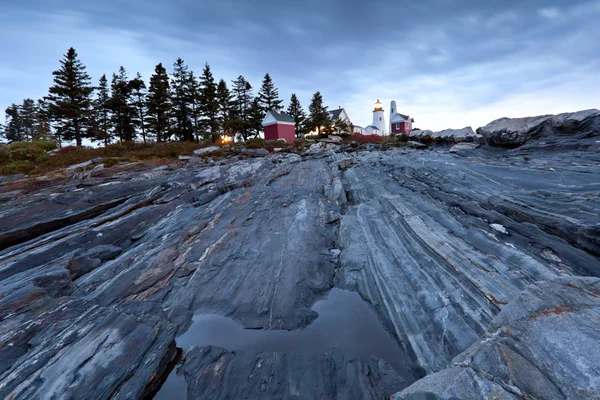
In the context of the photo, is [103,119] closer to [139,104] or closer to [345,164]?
[139,104]

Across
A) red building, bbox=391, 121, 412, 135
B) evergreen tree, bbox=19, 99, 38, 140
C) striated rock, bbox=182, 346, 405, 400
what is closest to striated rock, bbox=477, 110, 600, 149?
striated rock, bbox=182, 346, 405, 400

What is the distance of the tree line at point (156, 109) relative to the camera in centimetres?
3878

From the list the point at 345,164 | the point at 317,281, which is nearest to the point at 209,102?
the point at 345,164

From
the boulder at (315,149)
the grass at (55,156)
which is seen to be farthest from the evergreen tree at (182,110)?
the boulder at (315,149)

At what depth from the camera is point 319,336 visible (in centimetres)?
517

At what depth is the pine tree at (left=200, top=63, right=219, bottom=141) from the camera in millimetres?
47188

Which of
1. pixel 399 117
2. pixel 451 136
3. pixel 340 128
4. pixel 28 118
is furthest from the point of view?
pixel 399 117

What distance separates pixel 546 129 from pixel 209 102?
48.0 m

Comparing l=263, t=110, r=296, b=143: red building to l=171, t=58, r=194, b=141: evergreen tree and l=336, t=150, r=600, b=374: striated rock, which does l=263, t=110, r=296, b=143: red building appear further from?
l=336, t=150, r=600, b=374: striated rock

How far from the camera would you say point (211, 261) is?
7.68 m

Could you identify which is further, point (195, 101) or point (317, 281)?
point (195, 101)

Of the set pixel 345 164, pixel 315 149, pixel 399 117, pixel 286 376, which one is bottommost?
pixel 286 376

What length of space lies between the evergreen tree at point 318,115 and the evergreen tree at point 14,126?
266 feet

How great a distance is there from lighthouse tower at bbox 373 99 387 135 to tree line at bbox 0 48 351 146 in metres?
38.5
